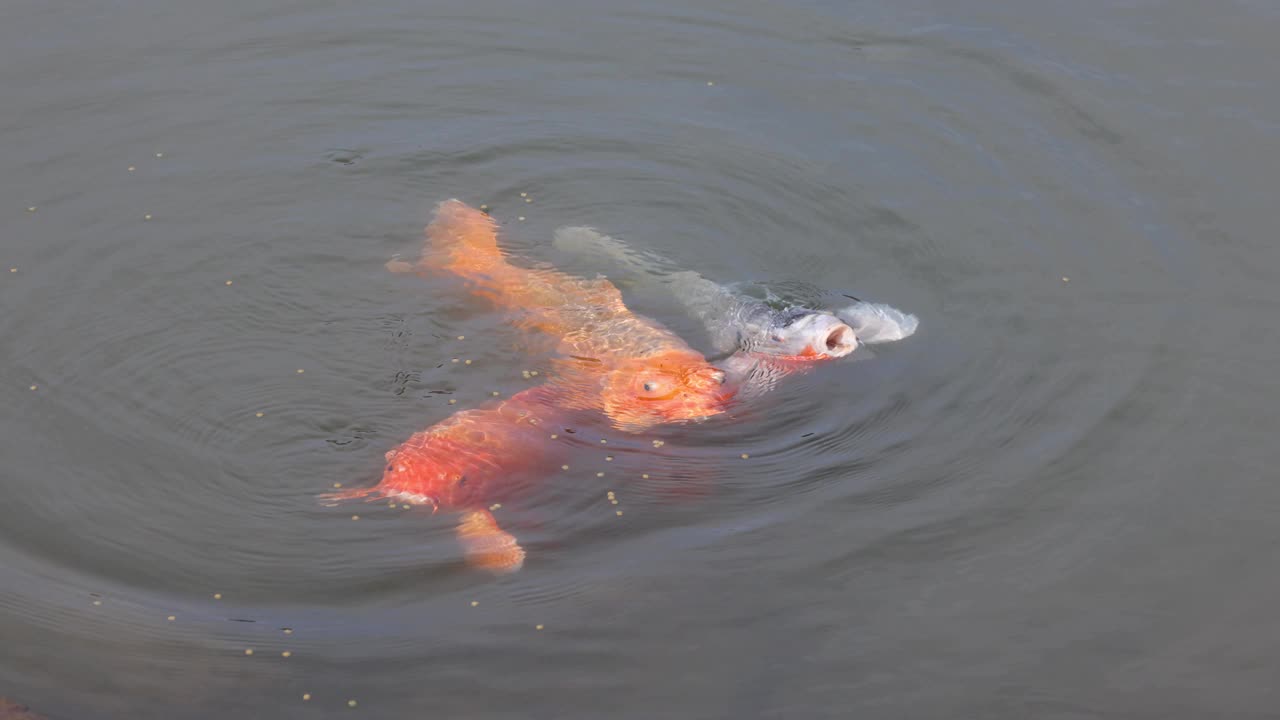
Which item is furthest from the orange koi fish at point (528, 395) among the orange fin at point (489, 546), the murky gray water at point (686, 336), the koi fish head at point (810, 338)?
the koi fish head at point (810, 338)

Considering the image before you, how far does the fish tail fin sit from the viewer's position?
6.20 m

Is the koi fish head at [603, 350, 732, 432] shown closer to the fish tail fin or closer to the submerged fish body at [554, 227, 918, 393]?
the submerged fish body at [554, 227, 918, 393]

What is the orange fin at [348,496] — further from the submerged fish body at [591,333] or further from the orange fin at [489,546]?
the submerged fish body at [591,333]

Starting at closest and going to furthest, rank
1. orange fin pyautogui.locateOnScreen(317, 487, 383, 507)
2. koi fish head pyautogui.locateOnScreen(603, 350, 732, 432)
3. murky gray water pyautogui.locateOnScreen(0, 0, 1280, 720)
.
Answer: murky gray water pyautogui.locateOnScreen(0, 0, 1280, 720) → orange fin pyautogui.locateOnScreen(317, 487, 383, 507) → koi fish head pyautogui.locateOnScreen(603, 350, 732, 432)

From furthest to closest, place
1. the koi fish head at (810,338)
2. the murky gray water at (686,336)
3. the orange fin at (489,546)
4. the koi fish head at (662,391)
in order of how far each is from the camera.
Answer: the koi fish head at (810,338) → the koi fish head at (662,391) → the orange fin at (489,546) → the murky gray water at (686,336)

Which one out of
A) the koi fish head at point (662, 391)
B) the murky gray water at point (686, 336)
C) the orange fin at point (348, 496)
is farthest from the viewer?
the koi fish head at point (662, 391)

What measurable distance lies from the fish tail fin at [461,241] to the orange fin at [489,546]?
182 cm

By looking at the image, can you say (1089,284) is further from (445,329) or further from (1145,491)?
(445,329)

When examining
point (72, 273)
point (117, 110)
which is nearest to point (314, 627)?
point (72, 273)

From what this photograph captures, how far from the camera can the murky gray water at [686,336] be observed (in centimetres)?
422

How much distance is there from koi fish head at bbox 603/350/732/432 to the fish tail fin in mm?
1174

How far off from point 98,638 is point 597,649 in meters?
1.83

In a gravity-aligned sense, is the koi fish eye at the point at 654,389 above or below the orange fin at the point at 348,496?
above

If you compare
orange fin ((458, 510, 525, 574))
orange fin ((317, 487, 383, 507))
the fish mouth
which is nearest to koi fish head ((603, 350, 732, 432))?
the fish mouth
